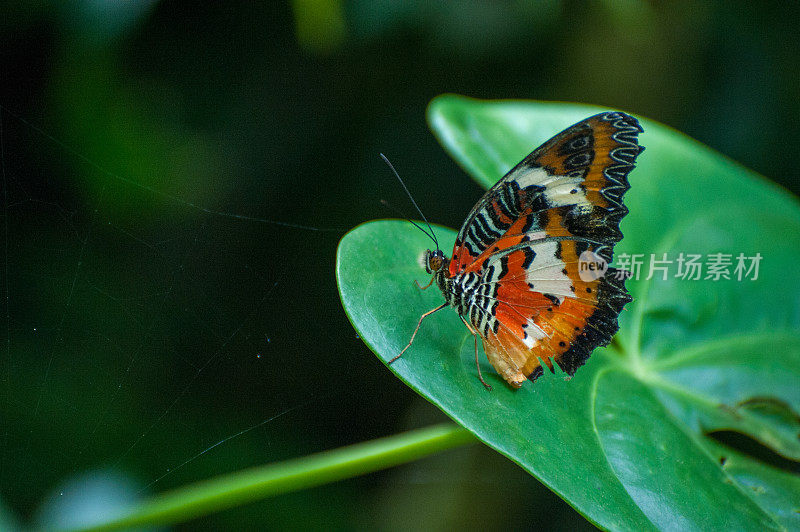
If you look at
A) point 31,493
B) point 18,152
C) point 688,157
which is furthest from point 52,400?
point 688,157

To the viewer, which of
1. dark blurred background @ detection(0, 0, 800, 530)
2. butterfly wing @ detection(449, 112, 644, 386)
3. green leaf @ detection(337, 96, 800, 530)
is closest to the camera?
green leaf @ detection(337, 96, 800, 530)

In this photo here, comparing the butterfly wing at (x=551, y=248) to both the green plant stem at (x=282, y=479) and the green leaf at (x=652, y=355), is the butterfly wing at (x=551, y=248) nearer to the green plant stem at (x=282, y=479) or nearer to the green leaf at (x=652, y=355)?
the green leaf at (x=652, y=355)

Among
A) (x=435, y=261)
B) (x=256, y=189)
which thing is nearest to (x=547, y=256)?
(x=435, y=261)

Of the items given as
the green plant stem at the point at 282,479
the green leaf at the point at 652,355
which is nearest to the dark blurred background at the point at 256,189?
the green plant stem at the point at 282,479

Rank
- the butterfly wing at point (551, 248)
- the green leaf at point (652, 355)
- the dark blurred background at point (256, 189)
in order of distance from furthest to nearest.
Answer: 1. the dark blurred background at point (256, 189)
2. the butterfly wing at point (551, 248)
3. the green leaf at point (652, 355)

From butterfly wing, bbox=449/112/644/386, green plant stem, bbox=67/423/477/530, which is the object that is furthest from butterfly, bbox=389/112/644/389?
green plant stem, bbox=67/423/477/530

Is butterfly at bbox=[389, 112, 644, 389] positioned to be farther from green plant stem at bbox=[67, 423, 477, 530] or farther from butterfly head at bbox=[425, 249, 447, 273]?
green plant stem at bbox=[67, 423, 477, 530]
